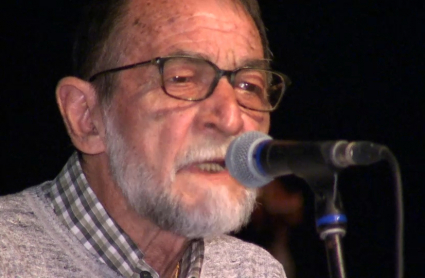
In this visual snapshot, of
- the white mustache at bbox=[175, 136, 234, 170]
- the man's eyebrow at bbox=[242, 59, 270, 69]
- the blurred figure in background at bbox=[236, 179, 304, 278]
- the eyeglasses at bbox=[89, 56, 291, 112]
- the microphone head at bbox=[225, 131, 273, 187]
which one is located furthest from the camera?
the blurred figure in background at bbox=[236, 179, 304, 278]

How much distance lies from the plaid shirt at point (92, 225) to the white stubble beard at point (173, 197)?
10 centimetres

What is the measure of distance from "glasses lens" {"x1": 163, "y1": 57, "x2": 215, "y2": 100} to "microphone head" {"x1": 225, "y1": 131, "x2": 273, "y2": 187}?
379 millimetres

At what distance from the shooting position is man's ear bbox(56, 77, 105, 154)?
1.97 m

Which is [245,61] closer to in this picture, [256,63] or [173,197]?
[256,63]

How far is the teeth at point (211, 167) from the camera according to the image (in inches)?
69.6

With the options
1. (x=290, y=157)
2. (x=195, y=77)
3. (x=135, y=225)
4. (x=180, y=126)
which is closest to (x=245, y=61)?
(x=195, y=77)

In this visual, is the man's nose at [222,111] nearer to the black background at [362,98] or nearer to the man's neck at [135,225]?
the man's neck at [135,225]

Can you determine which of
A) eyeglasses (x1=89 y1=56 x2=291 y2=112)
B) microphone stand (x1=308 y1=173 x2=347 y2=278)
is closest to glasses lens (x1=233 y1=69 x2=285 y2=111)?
eyeglasses (x1=89 y1=56 x2=291 y2=112)

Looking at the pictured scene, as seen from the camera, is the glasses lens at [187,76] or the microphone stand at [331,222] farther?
the glasses lens at [187,76]

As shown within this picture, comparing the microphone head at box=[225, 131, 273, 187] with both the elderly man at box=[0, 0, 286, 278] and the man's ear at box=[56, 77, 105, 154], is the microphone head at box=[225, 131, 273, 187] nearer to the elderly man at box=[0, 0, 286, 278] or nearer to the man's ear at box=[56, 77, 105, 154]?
the elderly man at box=[0, 0, 286, 278]

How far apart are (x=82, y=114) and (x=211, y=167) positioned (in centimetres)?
46

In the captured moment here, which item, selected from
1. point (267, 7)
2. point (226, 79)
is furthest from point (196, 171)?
point (267, 7)

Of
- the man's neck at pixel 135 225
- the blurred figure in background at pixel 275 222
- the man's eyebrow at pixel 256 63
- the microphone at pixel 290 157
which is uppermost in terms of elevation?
the microphone at pixel 290 157

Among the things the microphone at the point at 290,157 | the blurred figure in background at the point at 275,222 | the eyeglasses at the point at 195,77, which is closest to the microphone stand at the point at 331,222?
the microphone at the point at 290,157
